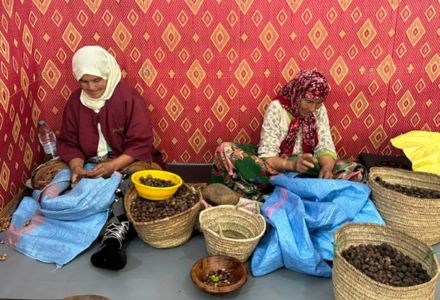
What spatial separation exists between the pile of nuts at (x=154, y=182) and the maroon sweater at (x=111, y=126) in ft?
1.04

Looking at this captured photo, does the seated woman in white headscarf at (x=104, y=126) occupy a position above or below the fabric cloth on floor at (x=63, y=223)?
above

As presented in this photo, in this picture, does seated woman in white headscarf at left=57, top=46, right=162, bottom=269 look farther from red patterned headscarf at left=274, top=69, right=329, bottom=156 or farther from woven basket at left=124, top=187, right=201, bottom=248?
red patterned headscarf at left=274, top=69, right=329, bottom=156

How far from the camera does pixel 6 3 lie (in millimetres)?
2529

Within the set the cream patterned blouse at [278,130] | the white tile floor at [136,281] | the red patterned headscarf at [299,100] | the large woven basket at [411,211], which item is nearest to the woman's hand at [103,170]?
the white tile floor at [136,281]

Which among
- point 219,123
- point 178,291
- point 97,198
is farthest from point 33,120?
point 178,291

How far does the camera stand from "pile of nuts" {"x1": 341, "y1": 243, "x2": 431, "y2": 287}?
1.71 meters

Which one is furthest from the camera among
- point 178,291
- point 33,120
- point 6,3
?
point 33,120

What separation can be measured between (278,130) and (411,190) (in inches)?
33.9

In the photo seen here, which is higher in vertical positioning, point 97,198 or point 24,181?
point 97,198

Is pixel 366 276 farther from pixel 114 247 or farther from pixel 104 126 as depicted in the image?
pixel 104 126

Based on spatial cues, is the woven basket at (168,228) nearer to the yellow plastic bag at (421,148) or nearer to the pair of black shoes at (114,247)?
the pair of black shoes at (114,247)

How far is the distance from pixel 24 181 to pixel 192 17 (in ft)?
5.04

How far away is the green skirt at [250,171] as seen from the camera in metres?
2.67

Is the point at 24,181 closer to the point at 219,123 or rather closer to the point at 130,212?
the point at 130,212
